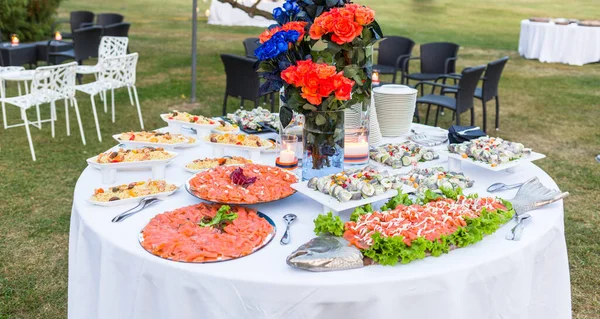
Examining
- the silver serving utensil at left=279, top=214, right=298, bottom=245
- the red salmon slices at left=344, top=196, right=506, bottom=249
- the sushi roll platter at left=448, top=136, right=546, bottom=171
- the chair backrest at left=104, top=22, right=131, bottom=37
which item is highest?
the chair backrest at left=104, top=22, right=131, bottom=37

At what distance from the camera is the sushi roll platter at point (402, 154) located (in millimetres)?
2439

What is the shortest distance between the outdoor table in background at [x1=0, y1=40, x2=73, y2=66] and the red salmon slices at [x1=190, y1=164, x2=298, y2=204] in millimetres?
6533

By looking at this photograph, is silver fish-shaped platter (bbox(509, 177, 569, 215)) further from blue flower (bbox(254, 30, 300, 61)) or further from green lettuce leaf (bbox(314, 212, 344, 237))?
blue flower (bbox(254, 30, 300, 61))

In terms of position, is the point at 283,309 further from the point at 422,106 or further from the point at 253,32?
the point at 253,32

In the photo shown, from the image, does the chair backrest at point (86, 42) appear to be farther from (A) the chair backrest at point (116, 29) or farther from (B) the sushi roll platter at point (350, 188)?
(B) the sushi roll platter at point (350, 188)

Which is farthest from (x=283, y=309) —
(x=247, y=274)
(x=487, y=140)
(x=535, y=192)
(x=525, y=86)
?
(x=525, y=86)

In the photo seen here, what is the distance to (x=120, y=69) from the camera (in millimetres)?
6199

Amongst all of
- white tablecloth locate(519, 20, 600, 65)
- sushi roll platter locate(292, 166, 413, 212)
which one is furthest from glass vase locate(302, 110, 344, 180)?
white tablecloth locate(519, 20, 600, 65)

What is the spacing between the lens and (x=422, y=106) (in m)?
8.16

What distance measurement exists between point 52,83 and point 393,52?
454cm

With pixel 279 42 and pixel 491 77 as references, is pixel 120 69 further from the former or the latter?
pixel 279 42

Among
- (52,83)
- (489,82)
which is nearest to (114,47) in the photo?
(52,83)

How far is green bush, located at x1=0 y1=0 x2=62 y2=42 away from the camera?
450 inches

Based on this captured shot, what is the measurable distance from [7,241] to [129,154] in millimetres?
2071
